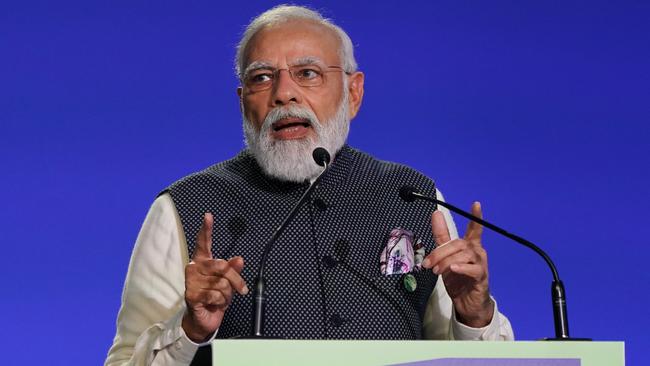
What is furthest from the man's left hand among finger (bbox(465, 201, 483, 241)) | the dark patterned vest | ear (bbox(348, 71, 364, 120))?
ear (bbox(348, 71, 364, 120))

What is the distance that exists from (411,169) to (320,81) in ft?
1.25

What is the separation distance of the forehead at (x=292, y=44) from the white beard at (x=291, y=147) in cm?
13

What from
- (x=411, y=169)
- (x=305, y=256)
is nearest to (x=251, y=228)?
(x=305, y=256)

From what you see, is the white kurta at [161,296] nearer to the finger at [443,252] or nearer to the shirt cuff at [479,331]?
the shirt cuff at [479,331]

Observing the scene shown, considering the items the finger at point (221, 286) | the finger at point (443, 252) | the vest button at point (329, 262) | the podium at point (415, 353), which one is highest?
the vest button at point (329, 262)

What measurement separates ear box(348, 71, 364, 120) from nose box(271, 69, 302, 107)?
251 millimetres

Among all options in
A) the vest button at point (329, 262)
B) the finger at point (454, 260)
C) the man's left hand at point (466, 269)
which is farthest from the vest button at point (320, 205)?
the finger at point (454, 260)

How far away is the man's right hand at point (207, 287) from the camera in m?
1.71

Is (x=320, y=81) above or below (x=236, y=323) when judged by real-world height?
above

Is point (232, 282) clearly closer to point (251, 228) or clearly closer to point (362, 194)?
point (251, 228)

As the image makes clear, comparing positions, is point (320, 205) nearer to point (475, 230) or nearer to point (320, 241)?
point (320, 241)

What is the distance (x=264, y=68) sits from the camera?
236 cm

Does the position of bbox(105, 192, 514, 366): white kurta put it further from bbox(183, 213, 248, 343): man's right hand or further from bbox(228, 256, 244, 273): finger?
bbox(228, 256, 244, 273): finger

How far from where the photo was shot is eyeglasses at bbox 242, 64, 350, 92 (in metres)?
2.34
